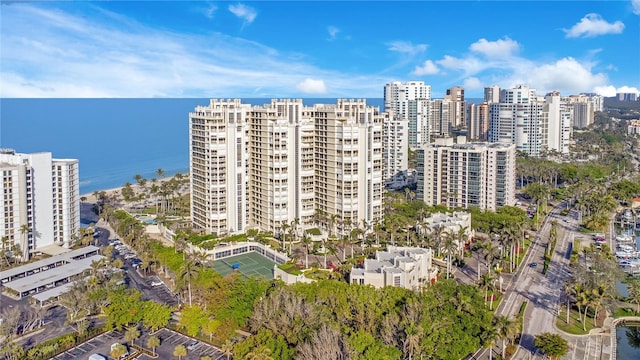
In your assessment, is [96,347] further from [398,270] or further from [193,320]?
[398,270]

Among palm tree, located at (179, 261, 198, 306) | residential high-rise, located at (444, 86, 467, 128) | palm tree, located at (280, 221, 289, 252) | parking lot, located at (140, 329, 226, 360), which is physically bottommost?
parking lot, located at (140, 329, 226, 360)

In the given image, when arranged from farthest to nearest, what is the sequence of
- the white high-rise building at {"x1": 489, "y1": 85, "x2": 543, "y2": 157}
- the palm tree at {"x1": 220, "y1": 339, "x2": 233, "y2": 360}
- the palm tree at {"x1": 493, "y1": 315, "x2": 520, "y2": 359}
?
1. the white high-rise building at {"x1": 489, "y1": 85, "x2": 543, "y2": 157}
2. the palm tree at {"x1": 220, "y1": 339, "x2": 233, "y2": 360}
3. the palm tree at {"x1": 493, "y1": 315, "x2": 520, "y2": 359}

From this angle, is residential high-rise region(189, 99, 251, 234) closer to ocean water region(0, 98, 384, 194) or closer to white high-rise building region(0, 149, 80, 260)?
white high-rise building region(0, 149, 80, 260)

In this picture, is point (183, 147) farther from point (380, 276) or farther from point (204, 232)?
point (380, 276)

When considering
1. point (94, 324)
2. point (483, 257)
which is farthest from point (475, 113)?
point (94, 324)

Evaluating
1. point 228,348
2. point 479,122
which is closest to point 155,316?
point 228,348

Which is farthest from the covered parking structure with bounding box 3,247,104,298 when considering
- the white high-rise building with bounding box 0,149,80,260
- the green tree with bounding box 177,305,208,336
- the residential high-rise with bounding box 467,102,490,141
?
the residential high-rise with bounding box 467,102,490,141
